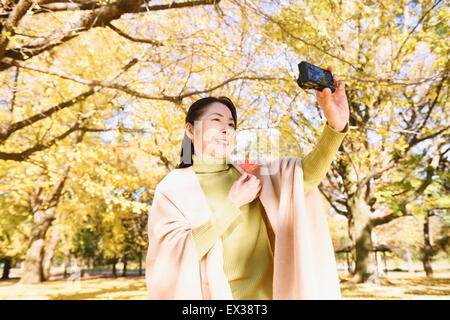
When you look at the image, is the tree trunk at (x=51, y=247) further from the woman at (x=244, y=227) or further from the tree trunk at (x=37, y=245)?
the woman at (x=244, y=227)

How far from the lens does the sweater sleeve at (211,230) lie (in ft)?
4.43

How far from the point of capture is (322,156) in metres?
1.49

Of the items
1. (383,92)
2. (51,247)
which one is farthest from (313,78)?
(51,247)

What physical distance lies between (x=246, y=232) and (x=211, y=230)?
238 mm

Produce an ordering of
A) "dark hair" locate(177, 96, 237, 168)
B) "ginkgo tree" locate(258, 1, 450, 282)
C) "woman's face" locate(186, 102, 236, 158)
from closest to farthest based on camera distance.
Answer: "woman's face" locate(186, 102, 236, 158), "dark hair" locate(177, 96, 237, 168), "ginkgo tree" locate(258, 1, 450, 282)

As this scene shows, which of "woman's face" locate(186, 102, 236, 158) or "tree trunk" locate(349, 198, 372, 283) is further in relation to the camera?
"tree trunk" locate(349, 198, 372, 283)

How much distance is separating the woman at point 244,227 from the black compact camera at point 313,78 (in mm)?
40

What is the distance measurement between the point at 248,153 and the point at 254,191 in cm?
325

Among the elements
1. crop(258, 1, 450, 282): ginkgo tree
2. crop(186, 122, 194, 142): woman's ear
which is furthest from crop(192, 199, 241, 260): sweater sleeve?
crop(258, 1, 450, 282): ginkgo tree

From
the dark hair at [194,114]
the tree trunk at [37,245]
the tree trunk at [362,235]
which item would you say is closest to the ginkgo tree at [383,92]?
the tree trunk at [362,235]

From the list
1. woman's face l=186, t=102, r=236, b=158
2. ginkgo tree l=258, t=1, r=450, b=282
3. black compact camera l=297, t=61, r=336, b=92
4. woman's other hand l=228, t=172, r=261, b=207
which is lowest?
woman's other hand l=228, t=172, r=261, b=207

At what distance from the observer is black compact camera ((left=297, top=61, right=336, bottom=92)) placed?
1.42 metres

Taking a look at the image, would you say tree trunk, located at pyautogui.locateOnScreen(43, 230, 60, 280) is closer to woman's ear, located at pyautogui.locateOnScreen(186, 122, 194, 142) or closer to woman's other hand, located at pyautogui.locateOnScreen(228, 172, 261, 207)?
woman's ear, located at pyautogui.locateOnScreen(186, 122, 194, 142)

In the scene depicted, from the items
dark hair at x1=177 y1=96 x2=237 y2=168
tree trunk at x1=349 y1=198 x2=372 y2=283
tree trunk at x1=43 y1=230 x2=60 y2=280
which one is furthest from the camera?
tree trunk at x1=43 y1=230 x2=60 y2=280
